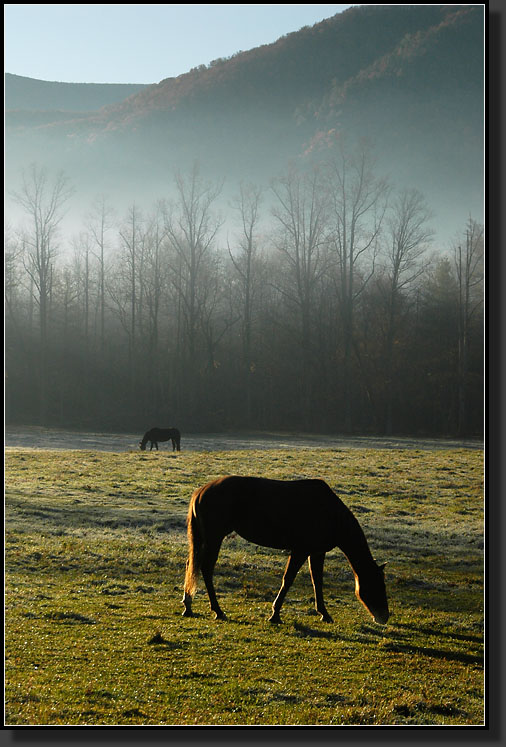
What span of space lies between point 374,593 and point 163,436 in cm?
503

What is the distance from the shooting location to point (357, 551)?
4.63 metres

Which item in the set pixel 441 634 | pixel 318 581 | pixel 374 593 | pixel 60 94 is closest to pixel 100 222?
pixel 60 94

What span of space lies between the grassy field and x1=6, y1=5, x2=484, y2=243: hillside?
150 inches

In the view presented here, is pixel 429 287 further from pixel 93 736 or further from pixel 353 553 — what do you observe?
pixel 93 736

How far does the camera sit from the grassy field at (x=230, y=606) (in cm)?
343

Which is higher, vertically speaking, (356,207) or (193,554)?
(356,207)

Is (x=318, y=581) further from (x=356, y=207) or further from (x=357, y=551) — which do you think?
(x=356, y=207)

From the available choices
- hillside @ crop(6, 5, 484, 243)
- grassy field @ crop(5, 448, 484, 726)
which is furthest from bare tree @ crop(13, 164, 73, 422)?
grassy field @ crop(5, 448, 484, 726)

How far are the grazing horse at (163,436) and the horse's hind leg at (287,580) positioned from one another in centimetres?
411

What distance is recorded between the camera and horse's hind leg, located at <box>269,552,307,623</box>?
4.46 meters

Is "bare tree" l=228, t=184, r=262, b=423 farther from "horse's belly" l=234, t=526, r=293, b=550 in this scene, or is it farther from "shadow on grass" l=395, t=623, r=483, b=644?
"shadow on grass" l=395, t=623, r=483, b=644

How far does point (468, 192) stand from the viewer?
708cm

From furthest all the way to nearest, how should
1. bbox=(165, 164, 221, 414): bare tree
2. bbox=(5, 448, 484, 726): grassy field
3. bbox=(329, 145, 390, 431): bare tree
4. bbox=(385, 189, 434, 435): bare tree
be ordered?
bbox=(329, 145, 390, 431): bare tree → bbox=(385, 189, 434, 435): bare tree → bbox=(165, 164, 221, 414): bare tree → bbox=(5, 448, 484, 726): grassy field

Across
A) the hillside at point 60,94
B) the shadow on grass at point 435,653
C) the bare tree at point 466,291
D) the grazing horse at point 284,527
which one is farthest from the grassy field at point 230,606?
the hillside at point 60,94
